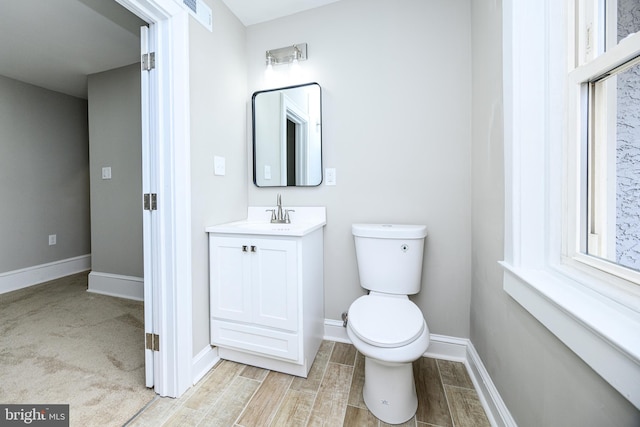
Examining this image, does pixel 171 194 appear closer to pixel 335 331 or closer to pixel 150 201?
pixel 150 201

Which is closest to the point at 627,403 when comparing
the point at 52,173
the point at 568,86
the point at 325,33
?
the point at 568,86

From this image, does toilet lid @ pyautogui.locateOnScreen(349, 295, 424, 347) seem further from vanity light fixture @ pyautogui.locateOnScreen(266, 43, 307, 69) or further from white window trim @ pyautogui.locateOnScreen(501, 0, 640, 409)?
vanity light fixture @ pyautogui.locateOnScreen(266, 43, 307, 69)

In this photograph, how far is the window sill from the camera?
47cm

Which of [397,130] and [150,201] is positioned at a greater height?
[397,130]

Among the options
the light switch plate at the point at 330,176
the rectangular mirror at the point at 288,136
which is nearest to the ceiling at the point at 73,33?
the rectangular mirror at the point at 288,136

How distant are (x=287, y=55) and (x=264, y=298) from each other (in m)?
1.65

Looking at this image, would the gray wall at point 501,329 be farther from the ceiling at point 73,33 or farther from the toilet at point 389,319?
the ceiling at point 73,33

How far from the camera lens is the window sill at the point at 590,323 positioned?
1.56 feet

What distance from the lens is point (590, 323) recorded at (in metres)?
0.55

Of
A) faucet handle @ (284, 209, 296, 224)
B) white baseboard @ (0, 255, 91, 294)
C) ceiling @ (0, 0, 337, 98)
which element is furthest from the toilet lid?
white baseboard @ (0, 255, 91, 294)

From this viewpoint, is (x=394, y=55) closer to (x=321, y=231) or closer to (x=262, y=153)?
(x=262, y=153)

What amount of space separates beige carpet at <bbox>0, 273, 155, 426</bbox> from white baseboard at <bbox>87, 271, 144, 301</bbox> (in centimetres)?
9

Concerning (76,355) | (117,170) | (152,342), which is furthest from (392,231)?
(117,170)

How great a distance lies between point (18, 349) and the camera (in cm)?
160
